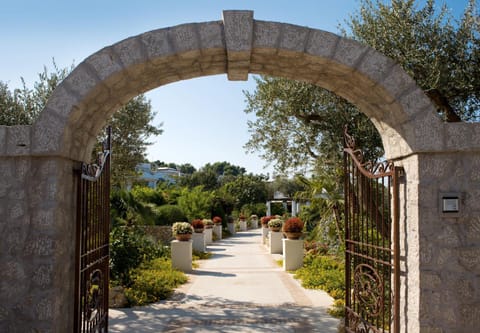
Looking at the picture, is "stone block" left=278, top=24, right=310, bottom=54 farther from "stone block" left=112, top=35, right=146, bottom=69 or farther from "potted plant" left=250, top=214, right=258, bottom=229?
"potted plant" left=250, top=214, right=258, bottom=229

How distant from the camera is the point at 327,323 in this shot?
20.8 ft

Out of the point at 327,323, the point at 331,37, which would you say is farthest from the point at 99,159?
the point at 327,323

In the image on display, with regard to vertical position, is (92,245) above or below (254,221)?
above

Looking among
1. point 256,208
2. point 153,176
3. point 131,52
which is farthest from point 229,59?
point 153,176

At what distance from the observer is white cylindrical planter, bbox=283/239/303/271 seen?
39.2 feet

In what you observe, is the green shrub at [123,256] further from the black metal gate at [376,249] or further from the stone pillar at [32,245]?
the black metal gate at [376,249]

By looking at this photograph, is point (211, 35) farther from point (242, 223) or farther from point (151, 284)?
point (242, 223)

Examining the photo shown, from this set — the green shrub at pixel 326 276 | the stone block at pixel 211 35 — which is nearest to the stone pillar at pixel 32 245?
the stone block at pixel 211 35

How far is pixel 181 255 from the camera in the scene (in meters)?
11.9

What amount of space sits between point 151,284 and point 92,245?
4.24 m

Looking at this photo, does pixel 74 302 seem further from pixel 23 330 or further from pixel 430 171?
pixel 430 171

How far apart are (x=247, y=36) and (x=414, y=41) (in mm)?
5426

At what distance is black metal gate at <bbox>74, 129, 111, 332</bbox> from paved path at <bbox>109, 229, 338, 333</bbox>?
138cm

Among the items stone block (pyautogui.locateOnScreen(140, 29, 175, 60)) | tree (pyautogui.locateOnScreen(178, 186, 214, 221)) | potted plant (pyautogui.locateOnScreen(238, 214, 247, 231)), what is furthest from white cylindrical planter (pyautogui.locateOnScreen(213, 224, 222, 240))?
stone block (pyautogui.locateOnScreen(140, 29, 175, 60))
